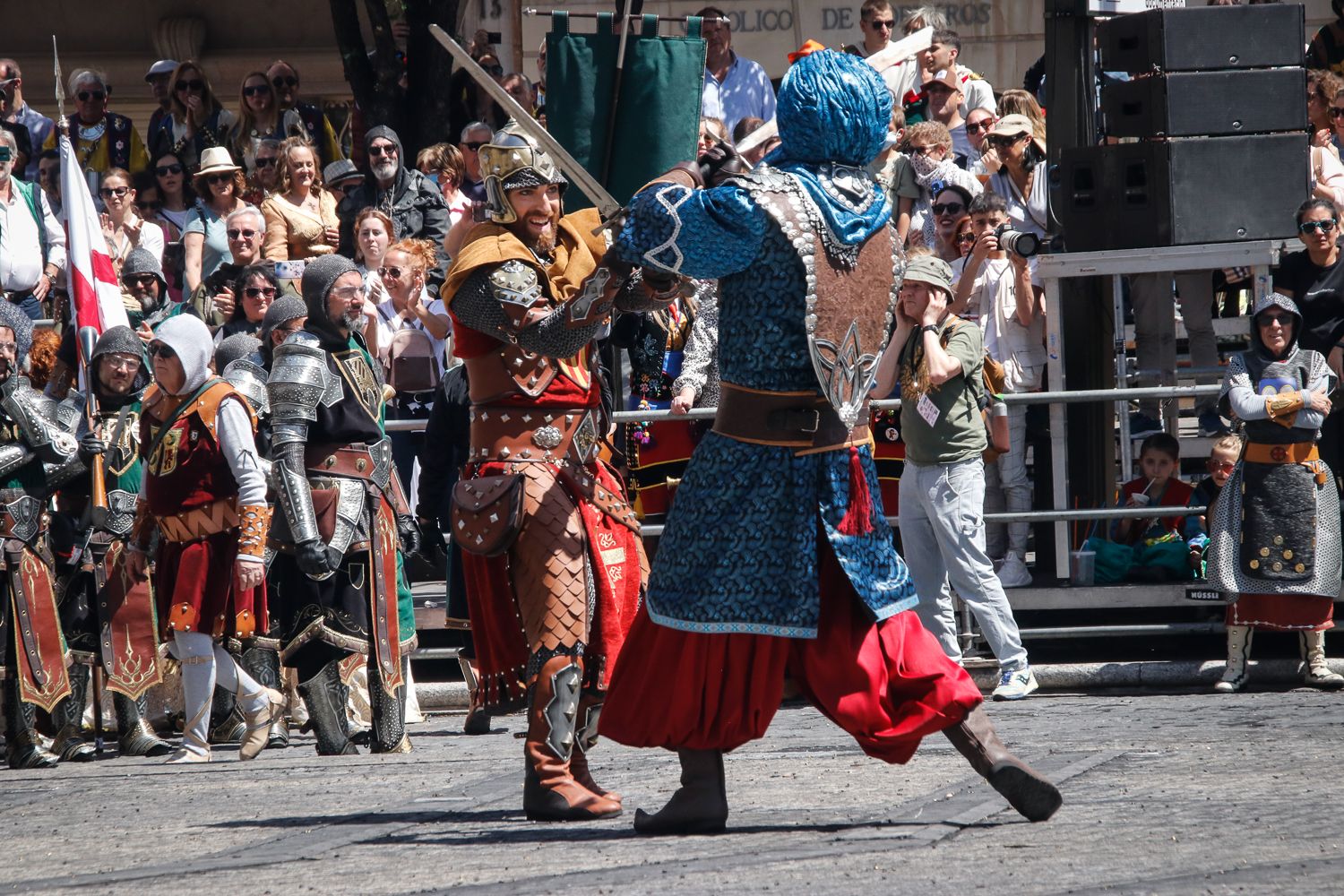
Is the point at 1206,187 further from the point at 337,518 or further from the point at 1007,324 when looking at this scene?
the point at 337,518

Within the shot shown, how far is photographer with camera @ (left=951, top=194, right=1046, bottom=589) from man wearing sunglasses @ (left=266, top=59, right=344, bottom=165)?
5.24 m

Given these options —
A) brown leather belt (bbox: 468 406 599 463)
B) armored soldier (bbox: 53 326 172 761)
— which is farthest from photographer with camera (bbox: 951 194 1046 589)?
brown leather belt (bbox: 468 406 599 463)

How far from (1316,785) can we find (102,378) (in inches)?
220

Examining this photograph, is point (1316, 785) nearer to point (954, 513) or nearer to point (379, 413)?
point (954, 513)

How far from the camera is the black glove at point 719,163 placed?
5.64 meters

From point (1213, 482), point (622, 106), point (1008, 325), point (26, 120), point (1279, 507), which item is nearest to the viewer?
point (622, 106)

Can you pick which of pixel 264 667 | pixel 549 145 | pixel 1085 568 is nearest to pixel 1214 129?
pixel 1085 568

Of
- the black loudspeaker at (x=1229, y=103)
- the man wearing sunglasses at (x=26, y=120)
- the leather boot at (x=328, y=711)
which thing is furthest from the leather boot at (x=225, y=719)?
the man wearing sunglasses at (x=26, y=120)

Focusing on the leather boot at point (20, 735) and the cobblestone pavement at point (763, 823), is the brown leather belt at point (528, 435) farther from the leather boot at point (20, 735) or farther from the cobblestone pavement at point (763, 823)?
the leather boot at point (20, 735)

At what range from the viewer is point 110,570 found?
9008 millimetres

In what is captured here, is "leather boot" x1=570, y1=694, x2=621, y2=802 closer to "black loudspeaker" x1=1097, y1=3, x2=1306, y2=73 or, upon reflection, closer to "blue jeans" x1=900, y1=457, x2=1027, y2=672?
"blue jeans" x1=900, y1=457, x2=1027, y2=672

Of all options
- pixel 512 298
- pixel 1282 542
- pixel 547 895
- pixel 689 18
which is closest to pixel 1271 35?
pixel 1282 542

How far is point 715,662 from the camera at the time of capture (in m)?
5.32

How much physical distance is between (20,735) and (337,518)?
5.74ft
